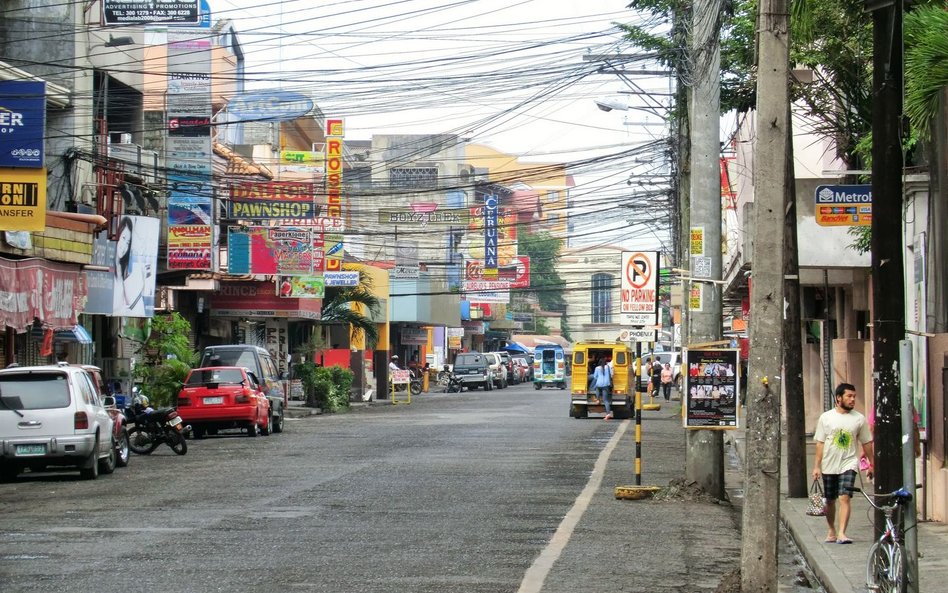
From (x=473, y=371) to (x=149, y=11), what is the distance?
1726 inches

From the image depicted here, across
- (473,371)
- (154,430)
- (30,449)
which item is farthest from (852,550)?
(473,371)

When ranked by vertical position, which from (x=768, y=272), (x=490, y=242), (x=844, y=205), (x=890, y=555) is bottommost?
(x=890, y=555)

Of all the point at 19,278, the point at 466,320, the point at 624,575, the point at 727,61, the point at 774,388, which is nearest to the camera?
the point at 774,388

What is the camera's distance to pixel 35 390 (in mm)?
20281

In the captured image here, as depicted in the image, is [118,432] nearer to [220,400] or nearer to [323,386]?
[220,400]

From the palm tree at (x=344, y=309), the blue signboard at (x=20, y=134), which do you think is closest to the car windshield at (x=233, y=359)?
the blue signboard at (x=20, y=134)

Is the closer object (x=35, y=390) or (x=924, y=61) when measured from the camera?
(x=924, y=61)

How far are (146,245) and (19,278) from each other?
27.7ft

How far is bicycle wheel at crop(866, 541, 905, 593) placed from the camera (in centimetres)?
917

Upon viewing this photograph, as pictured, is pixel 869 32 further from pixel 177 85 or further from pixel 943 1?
pixel 177 85

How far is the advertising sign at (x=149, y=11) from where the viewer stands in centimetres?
3148

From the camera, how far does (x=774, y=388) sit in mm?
10312

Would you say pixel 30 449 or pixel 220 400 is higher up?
pixel 220 400

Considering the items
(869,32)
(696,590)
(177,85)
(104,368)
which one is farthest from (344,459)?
(177,85)
